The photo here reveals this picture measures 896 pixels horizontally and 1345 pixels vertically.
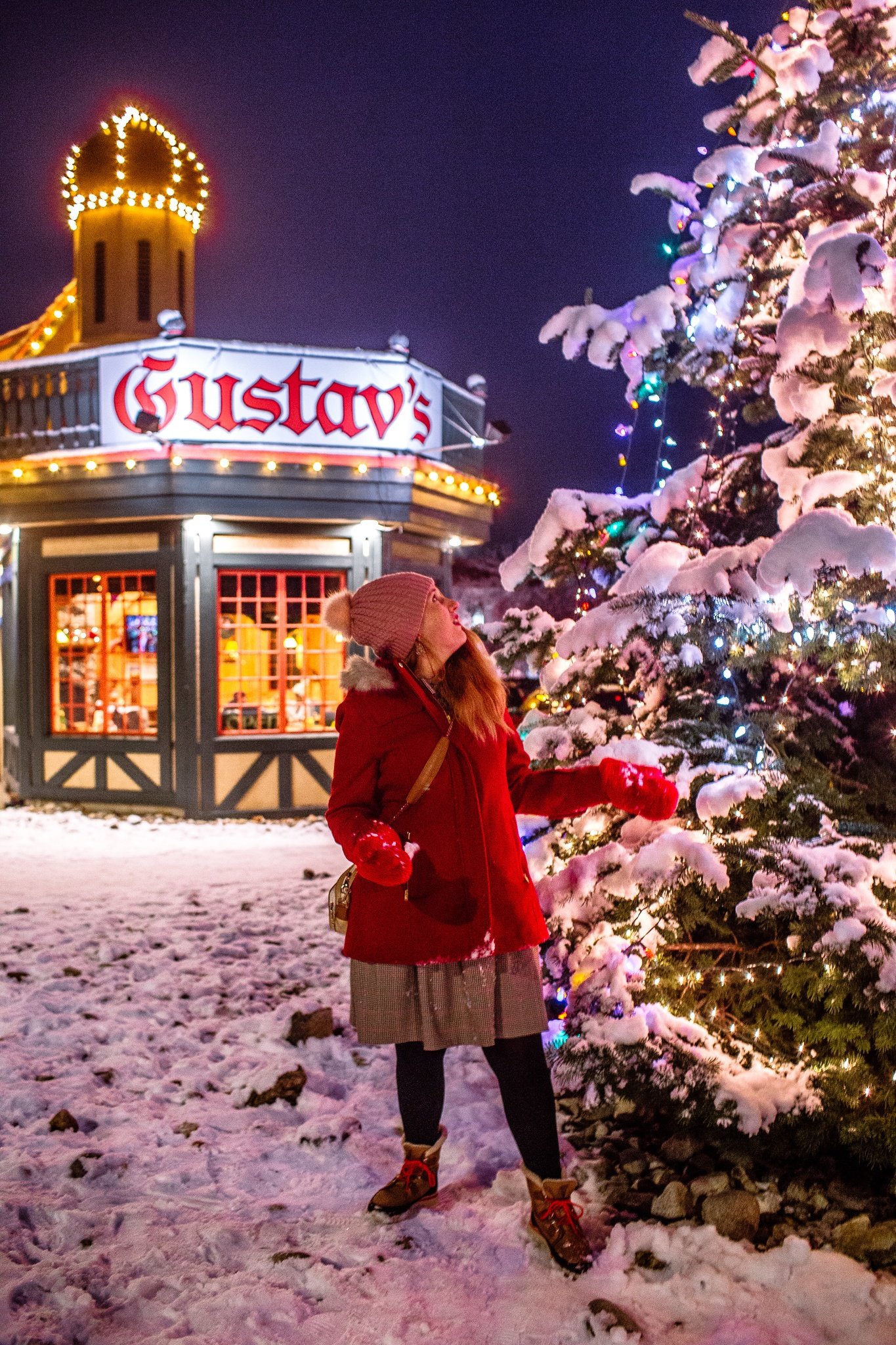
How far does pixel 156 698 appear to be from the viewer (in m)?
11.3

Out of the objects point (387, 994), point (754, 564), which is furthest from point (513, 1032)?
point (754, 564)

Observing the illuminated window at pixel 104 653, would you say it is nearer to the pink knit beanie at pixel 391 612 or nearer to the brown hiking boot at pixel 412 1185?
the pink knit beanie at pixel 391 612

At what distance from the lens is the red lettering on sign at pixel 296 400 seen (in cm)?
1073

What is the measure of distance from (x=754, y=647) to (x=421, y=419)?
7915 millimetres

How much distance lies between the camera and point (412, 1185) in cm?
320

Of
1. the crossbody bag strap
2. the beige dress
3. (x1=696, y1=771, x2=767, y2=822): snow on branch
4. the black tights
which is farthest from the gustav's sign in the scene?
the black tights

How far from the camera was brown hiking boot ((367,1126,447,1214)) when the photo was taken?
3180 millimetres

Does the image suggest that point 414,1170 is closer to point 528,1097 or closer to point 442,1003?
point 528,1097

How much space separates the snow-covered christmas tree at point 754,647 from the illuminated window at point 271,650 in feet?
21.4

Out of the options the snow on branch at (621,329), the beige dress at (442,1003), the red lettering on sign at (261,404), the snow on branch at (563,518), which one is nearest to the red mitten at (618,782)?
the beige dress at (442,1003)

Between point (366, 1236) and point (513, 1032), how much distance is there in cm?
79

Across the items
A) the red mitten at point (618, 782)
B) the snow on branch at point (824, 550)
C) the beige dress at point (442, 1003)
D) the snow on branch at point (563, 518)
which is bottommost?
the beige dress at point (442, 1003)

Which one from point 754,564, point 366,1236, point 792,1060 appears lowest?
point 366,1236

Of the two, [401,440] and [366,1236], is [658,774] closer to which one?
[366,1236]
